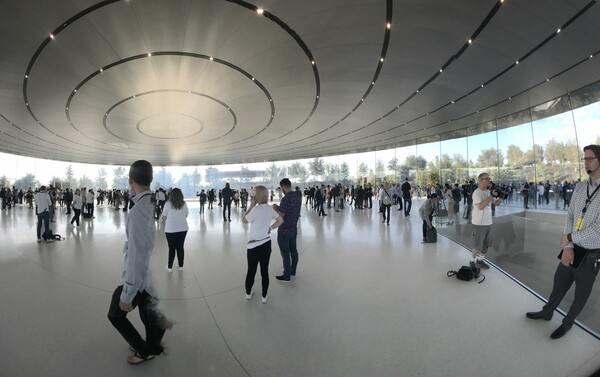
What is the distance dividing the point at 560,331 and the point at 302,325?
2.71m

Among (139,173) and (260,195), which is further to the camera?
(260,195)

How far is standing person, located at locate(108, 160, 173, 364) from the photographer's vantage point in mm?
2104

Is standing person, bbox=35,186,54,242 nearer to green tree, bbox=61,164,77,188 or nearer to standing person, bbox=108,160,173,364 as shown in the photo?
standing person, bbox=108,160,173,364

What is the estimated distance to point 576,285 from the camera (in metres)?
2.85

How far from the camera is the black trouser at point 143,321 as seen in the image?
2.18 m

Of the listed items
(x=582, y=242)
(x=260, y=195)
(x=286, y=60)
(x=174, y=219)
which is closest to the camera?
(x=582, y=242)

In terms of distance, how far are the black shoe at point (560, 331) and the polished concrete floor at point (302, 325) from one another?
6 cm

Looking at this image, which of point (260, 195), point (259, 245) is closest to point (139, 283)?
point (259, 245)

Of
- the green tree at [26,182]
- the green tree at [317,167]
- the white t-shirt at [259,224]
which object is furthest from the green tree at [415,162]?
the green tree at [26,182]

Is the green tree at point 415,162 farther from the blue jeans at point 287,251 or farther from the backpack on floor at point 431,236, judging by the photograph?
the blue jeans at point 287,251

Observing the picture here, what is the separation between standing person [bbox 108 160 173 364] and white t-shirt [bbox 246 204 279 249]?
4.53 feet

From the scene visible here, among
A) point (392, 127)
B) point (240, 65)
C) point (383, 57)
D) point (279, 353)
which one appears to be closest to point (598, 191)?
point (279, 353)

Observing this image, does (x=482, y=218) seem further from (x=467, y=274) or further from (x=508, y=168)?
(x=508, y=168)

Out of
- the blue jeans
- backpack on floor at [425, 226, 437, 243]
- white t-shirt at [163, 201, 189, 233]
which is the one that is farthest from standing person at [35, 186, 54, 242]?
backpack on floor at [425, 226, 437, 243]
